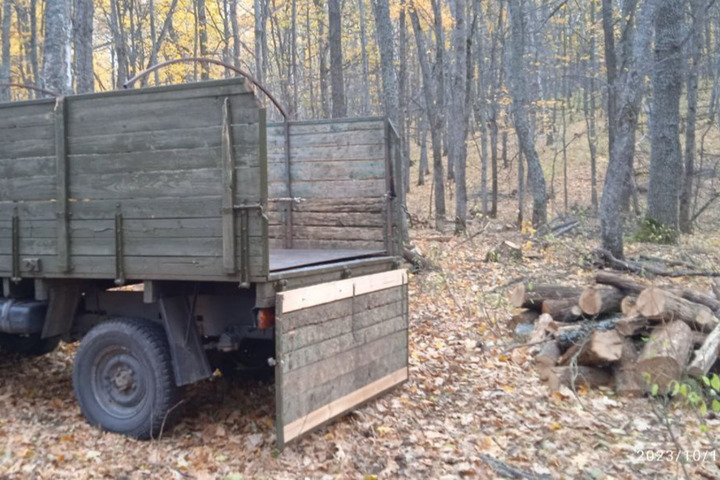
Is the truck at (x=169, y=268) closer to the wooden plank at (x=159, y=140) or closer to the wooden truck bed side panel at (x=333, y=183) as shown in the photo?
the wooden plank at (x=159, y=140)

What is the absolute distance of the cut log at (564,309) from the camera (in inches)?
285

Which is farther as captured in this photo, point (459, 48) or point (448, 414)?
point (459, 48)

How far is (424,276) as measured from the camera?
10695 mm

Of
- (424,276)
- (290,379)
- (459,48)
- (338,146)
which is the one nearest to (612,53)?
(459,48)

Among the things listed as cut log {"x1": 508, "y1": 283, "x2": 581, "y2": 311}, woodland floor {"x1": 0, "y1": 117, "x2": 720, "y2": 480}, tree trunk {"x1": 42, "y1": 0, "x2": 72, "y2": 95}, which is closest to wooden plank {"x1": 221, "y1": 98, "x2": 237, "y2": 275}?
woodland floor {"x1": 0, "y1": 117, "x2": 720, "y2": 480}

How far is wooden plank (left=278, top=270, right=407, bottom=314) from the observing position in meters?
4.51

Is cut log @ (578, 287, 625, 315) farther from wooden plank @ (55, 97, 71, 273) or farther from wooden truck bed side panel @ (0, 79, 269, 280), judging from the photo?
wooden plank @ (55, 97, 71, 273)

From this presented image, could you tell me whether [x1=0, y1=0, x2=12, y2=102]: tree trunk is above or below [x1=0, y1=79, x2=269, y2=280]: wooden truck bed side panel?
above

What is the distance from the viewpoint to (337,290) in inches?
199

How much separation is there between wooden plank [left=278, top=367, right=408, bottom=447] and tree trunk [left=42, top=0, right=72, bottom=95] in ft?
21.2

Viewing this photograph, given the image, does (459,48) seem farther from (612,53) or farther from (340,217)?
(340,217)

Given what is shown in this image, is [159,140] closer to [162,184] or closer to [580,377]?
[162,184]

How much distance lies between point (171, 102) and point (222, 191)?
812 millimetres

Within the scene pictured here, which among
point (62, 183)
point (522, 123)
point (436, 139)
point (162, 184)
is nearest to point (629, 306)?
point (162, 184)
